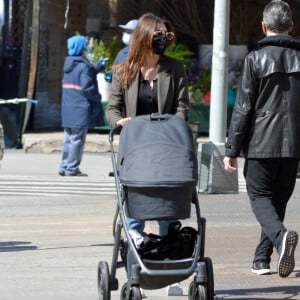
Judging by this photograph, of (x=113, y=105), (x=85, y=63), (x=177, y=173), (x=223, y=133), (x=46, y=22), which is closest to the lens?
(x=177, y=173)

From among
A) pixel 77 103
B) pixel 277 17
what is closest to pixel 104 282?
pixel 277 17

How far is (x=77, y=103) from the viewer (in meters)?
13.6

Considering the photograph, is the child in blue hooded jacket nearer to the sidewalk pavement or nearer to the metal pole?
the sidewalk pavement

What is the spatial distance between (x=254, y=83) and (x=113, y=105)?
3.31 feet

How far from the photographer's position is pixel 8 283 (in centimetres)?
764

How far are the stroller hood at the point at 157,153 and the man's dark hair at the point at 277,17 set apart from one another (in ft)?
4.27

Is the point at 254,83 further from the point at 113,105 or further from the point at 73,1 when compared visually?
the point at 73,1

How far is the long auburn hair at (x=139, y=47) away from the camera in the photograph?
23.1 ft

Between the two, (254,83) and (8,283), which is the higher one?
(254,83)

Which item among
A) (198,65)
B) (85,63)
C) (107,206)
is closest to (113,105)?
(107,206)

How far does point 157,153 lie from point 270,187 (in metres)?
1.45

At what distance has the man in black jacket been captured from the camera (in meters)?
7.34

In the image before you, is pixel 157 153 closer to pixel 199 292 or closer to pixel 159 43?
pixel 199 292

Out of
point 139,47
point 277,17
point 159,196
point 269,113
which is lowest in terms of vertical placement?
point 159,196
